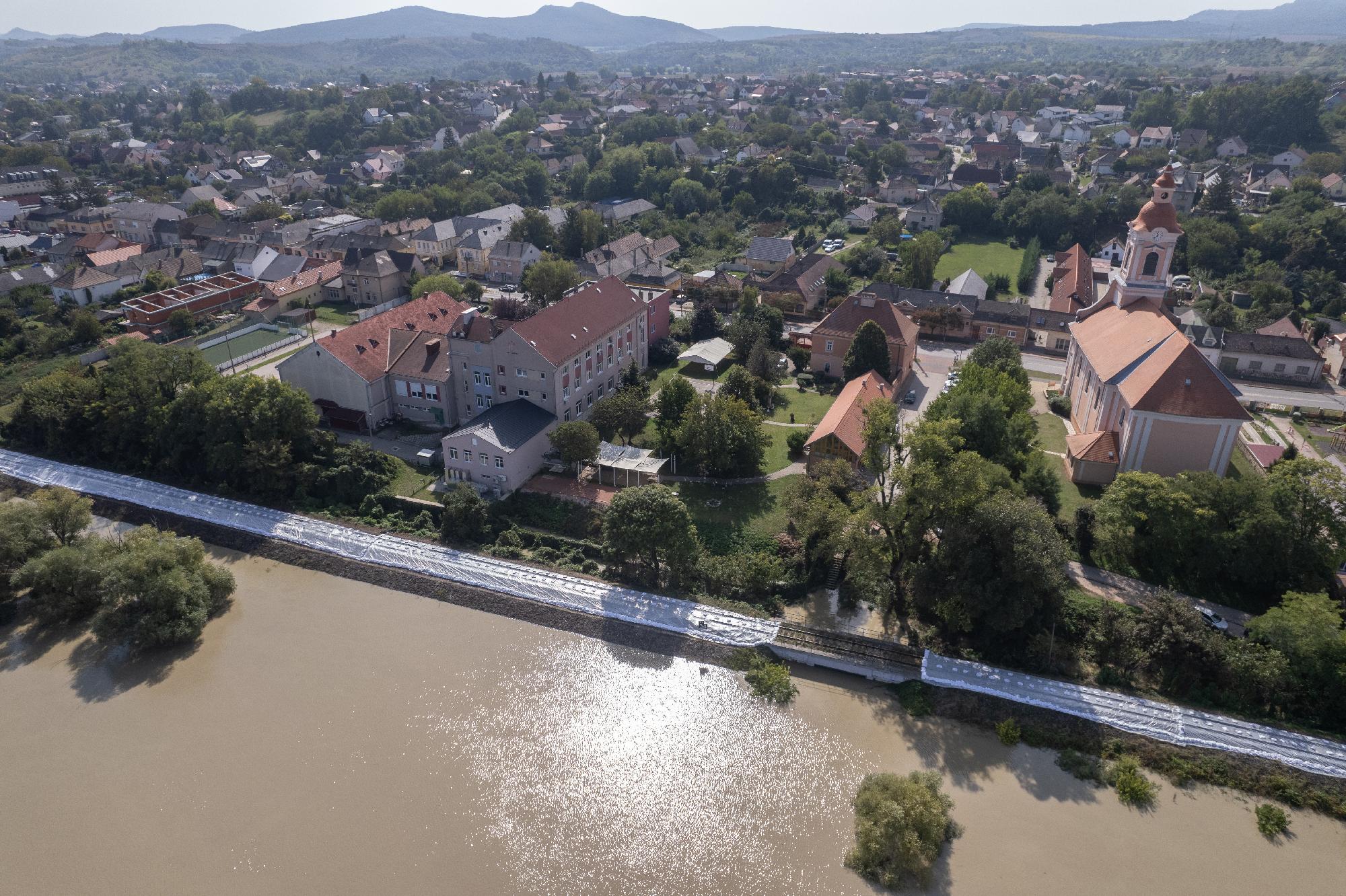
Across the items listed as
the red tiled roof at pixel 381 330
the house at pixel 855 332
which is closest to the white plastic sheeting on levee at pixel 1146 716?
the house at pixel 855 332

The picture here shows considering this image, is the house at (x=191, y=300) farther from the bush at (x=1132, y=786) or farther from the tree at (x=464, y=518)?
the bush at (x=1132, y=786)

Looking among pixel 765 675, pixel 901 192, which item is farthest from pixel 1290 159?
pixel 765 675

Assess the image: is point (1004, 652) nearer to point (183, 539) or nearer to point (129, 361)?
point (183, 539)

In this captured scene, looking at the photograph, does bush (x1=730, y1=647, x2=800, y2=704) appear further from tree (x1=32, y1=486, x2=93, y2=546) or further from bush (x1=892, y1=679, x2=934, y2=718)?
tree (x1=32, y1=486, x2=93, y2=546)

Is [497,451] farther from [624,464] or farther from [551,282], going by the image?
[551,282]

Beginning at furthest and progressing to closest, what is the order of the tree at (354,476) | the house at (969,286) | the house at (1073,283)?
1. the house at (969,286)
2. the house at (1073,283)
3. the tree at (354,476)

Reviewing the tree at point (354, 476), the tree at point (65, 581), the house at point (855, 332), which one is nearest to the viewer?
the tree at point (65, 581)
